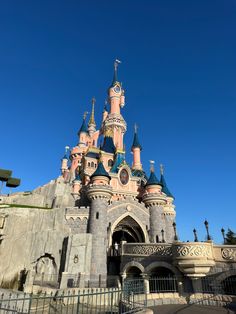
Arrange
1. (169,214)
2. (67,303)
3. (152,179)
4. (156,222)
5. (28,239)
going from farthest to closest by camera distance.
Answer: (169,214) < (152,179) < (156,222) < (28,239) < (67,303)

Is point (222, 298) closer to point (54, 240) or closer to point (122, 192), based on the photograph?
point (54, 240)

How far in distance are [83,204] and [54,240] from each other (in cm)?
945

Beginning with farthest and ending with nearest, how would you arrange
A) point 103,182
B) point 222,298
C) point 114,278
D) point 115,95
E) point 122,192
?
1. point 115,95
2. point 122,192
3. point 103,182
4. point 114,278
5. point 222,298

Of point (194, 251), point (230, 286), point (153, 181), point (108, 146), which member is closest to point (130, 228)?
point (153, 181)

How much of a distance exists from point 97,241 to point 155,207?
9.18 m

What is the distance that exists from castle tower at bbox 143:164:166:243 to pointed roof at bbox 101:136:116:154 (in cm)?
995

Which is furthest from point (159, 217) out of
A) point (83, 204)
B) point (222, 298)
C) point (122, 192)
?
point (222, 298)

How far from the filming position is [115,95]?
44.0 m

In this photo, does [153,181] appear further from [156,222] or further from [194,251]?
[194,251]

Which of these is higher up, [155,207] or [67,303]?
[155,207]

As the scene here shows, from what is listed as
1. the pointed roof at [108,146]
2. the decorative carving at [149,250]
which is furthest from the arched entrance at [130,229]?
the pointed roof at [108,146]

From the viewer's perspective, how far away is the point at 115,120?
41.2 meters

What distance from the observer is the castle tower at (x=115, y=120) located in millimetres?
40656

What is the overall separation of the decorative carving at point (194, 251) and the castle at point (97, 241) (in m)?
0.02
